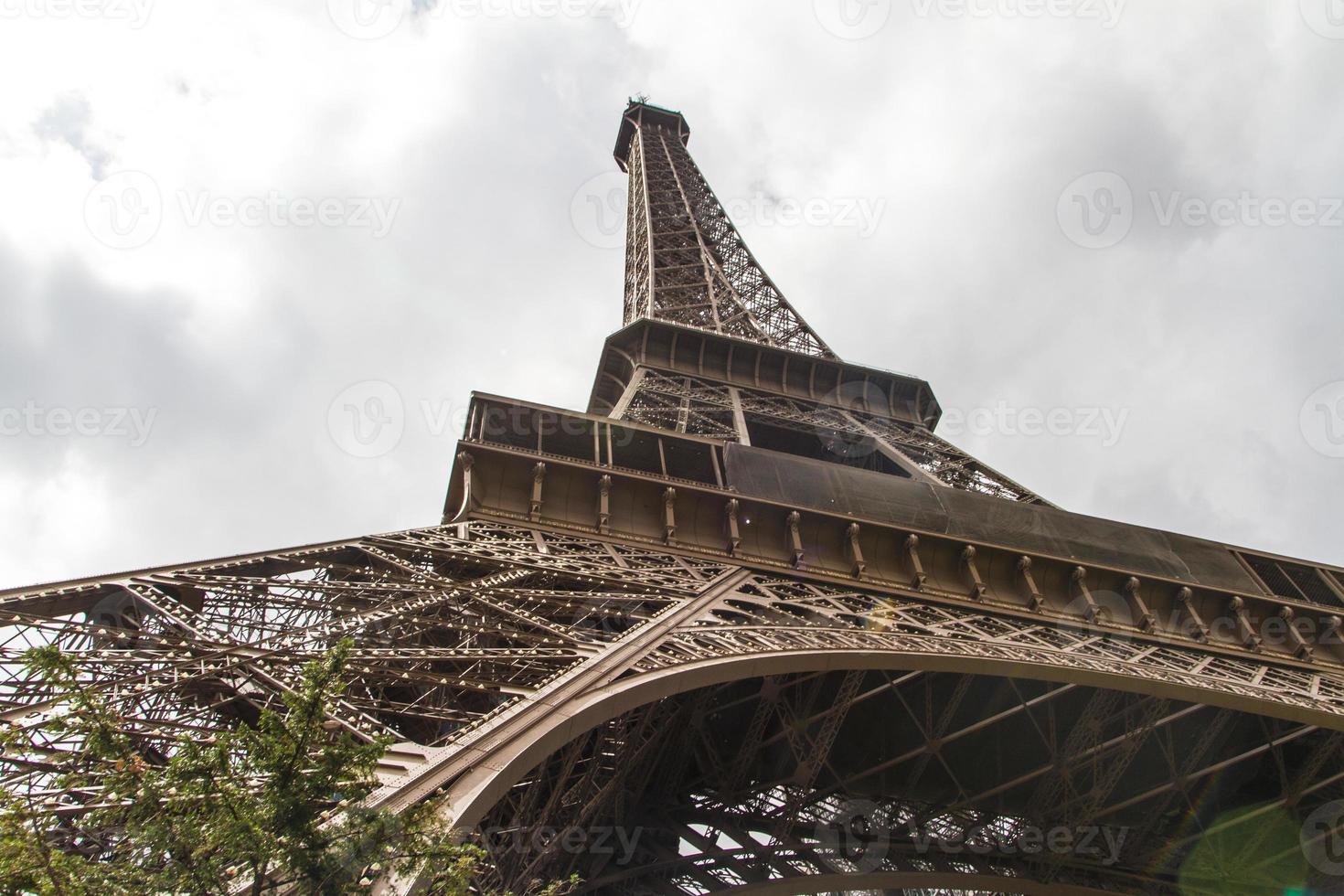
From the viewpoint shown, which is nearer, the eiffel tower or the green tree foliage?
the green tree foliage

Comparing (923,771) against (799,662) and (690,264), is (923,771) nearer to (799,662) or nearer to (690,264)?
(799,662)

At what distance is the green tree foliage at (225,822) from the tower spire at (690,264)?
3219 centimetres

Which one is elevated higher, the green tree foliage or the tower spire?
the tower spire

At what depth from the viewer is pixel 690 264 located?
48281 millimetres

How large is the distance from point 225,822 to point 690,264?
43949 millimetres

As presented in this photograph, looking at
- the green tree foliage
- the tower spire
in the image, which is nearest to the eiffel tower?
the green tree foliage

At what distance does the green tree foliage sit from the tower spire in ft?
106

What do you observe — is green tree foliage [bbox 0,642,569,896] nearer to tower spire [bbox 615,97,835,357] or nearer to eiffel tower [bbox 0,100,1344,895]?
eiffel tower [bbox 0,100,1344,895]

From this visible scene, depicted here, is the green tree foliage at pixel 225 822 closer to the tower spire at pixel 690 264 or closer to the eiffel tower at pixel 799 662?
the eiffel tower at pixel 799 662

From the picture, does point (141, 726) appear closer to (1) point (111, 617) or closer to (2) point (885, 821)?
(1) point (111, 617)

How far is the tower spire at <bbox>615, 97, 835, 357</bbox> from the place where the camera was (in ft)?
137

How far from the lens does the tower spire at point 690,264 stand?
41688 mm

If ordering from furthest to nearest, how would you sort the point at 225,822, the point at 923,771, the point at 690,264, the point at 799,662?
the point at 690,264
the point at 923,771
the point at 799,662
the point at 225,822

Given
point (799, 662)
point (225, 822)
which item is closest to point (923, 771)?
point (799, 662)
